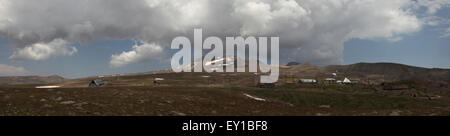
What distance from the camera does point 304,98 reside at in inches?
2717

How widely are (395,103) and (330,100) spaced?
47.8 feet
